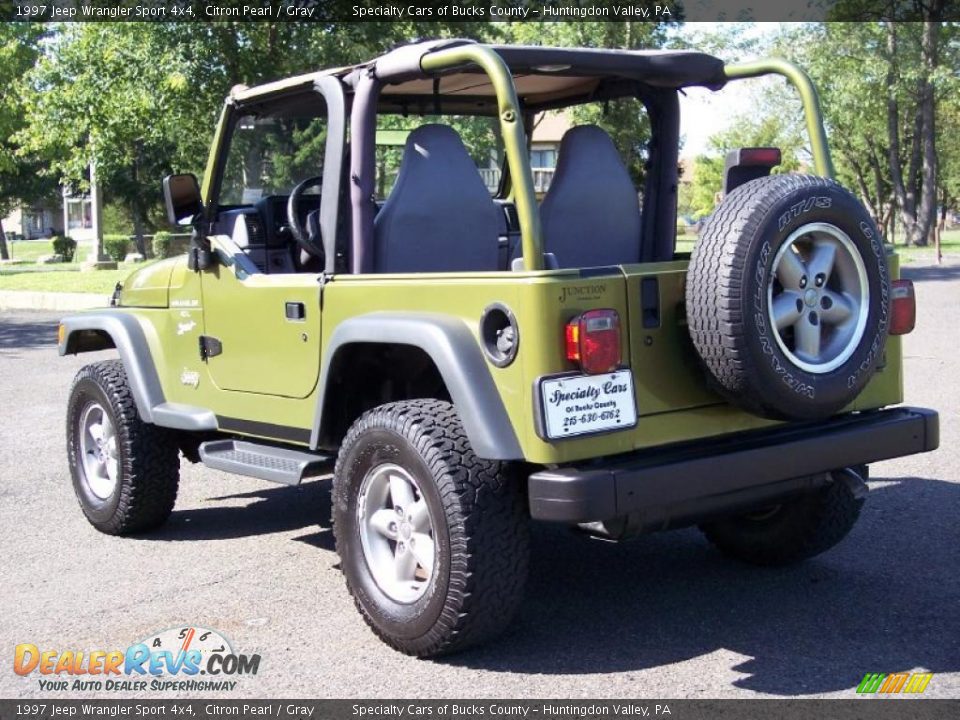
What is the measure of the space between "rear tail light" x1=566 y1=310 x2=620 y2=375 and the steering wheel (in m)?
1.67

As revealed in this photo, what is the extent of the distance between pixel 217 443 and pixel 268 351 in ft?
2.11

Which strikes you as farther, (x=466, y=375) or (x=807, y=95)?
(x=807, y=95)

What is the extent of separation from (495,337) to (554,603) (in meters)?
1.42

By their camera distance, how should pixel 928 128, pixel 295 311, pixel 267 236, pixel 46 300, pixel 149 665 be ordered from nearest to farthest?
pixel 149 665, pixel 295 311, pixel 267 236, pixel 46 300, pixel 928 128

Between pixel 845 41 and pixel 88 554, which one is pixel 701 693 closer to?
pixel 88 554

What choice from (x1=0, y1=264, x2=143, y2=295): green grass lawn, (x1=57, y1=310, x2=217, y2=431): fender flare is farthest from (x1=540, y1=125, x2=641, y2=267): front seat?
→ (x1=0, y1=264, x2=143, y2=295): green grass lawn

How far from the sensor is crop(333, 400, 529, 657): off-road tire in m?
3.92

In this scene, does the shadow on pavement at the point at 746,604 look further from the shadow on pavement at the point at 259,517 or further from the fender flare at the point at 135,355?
the fender flare at the point at 135,355

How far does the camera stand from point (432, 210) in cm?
478

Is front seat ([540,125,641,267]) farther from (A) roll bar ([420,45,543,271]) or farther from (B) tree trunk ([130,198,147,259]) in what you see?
(B) tree trunk ([130,198,147,259])

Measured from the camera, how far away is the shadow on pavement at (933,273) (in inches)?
907

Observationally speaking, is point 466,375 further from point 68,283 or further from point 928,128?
point 928,128

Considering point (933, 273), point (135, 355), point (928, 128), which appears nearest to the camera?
point (135, 355)

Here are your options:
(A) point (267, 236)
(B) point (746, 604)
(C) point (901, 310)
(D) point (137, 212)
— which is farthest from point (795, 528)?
(D) point (137, 212)
